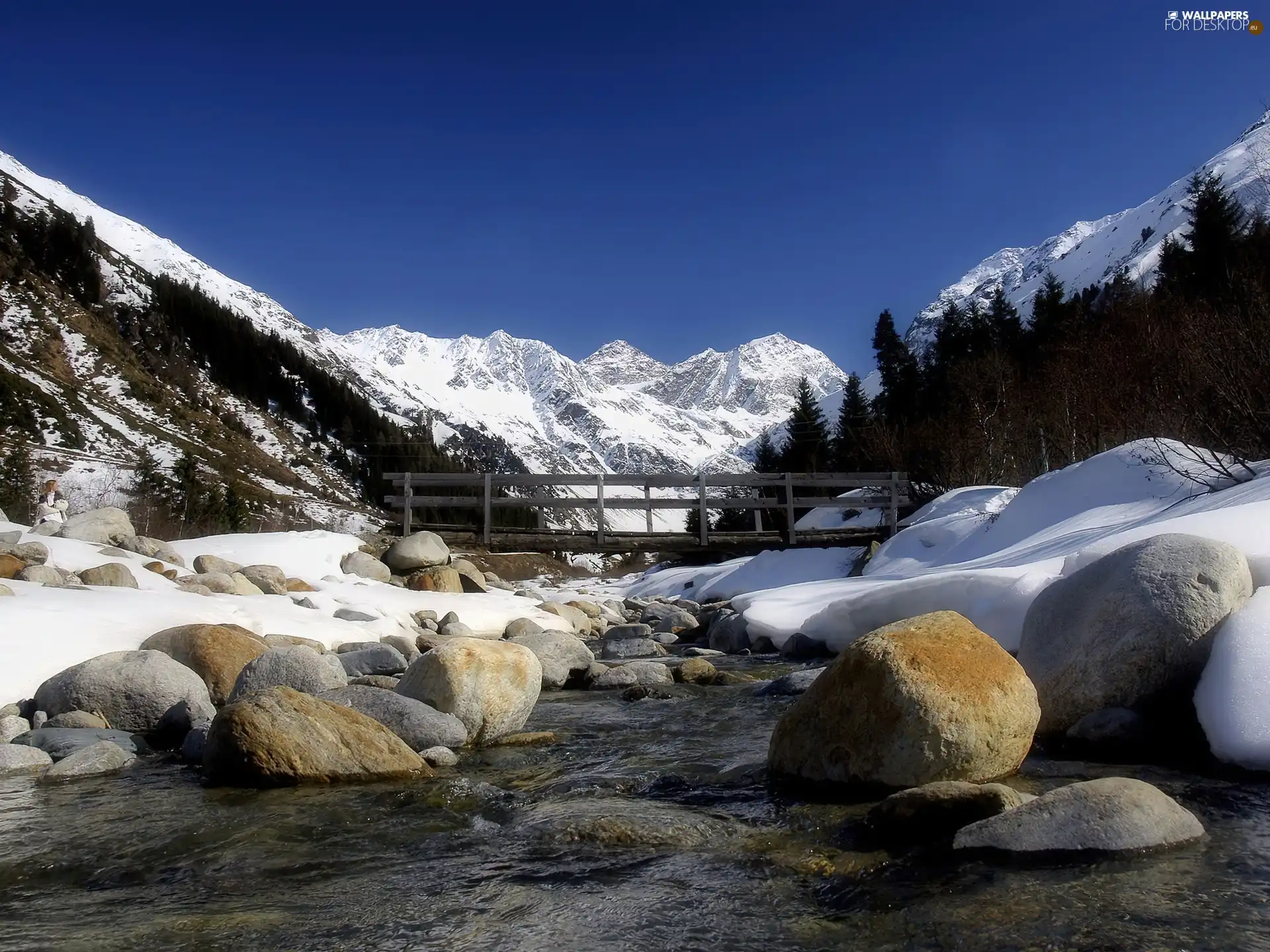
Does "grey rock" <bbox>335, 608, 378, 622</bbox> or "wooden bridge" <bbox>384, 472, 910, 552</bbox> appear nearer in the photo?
"grey rock" <bbox>335, 608, 378, 622</bbox>

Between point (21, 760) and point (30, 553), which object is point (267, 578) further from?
point (21, 760)

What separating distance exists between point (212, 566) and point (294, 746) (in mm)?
8104

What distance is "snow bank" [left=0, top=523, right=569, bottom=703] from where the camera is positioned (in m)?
6.49

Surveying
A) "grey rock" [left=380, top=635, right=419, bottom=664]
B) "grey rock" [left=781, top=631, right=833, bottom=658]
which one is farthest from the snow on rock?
"grey rock" [left=380, top=635, right=419, bottom=664]

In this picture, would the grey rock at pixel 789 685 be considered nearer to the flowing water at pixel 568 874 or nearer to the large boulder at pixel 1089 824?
the flowing water at pixel 568 874

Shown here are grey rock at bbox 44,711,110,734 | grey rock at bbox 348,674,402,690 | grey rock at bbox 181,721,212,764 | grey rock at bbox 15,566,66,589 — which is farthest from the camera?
grey rock at bbox 15,566,66,589

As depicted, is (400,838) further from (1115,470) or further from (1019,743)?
(1115,470)

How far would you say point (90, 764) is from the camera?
4949mm

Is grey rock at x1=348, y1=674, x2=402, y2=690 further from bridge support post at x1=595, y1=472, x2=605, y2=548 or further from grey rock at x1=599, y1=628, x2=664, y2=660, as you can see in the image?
bridge support post at x1=595, y1=472, x2=605, y2=548

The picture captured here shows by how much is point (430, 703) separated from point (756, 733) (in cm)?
218

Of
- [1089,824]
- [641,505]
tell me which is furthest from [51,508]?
[1089,824]

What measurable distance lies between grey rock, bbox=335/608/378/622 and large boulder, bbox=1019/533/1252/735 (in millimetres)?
7981

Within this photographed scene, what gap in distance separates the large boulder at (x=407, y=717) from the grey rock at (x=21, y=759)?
1.54 metres

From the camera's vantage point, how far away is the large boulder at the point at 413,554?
1627 centimetres
